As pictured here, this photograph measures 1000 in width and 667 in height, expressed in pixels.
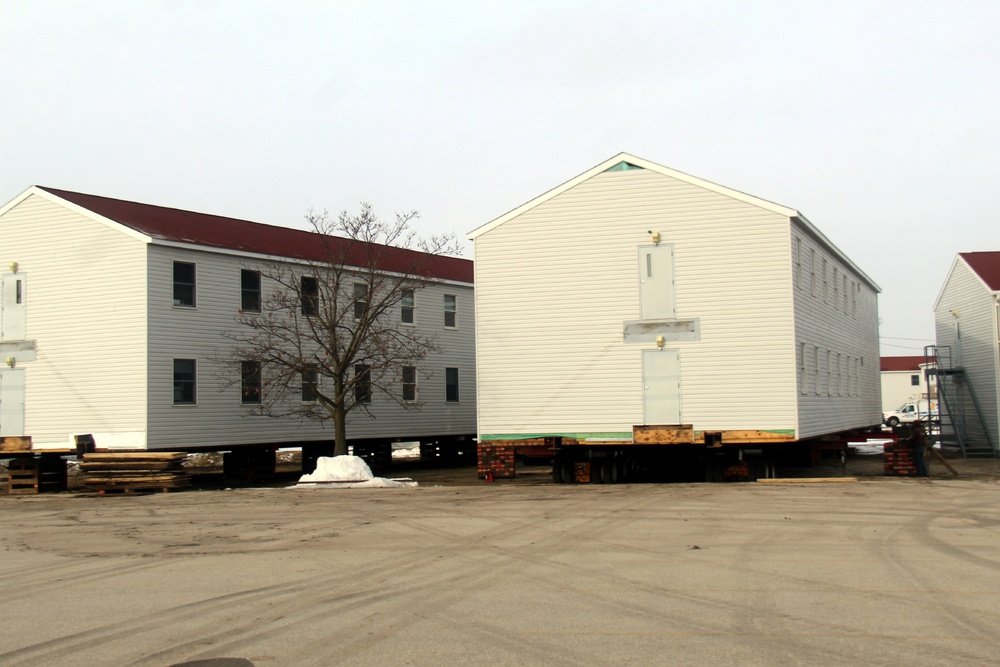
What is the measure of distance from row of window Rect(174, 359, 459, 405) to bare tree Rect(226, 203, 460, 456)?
0.06 m

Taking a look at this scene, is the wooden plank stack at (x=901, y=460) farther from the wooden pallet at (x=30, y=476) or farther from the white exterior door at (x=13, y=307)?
the white exterior door at (x=13, y=307)

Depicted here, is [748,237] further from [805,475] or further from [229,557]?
[229,557]

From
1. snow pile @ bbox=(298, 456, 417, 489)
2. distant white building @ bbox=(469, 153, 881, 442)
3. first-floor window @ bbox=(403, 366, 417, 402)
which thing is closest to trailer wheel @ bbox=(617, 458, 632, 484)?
distant white building @ bbox=(469, 153, 881, 442)

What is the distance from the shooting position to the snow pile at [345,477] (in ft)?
86.9

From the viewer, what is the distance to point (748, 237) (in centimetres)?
2555

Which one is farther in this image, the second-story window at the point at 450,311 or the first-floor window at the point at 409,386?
the second-story window at the point at 450,311

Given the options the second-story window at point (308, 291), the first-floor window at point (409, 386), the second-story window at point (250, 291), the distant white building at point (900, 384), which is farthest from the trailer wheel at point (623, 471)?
the distant white building at point (900, 384)

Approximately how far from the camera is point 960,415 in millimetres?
42656

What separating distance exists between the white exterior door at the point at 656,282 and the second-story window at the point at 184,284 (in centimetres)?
1294

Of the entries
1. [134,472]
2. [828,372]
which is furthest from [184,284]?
[828,372]

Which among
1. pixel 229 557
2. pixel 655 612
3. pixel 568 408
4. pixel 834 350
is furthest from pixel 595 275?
pixel 655 612

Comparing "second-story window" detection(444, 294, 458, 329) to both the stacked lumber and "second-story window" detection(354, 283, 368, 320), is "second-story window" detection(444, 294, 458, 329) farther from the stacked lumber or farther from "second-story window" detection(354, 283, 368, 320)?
the stacked lumber

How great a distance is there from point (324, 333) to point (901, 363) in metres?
66.3

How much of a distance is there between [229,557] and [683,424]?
14231 mm
